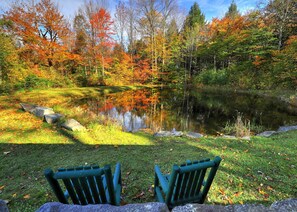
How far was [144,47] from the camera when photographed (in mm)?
23484

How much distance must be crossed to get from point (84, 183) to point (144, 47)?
2385 cm

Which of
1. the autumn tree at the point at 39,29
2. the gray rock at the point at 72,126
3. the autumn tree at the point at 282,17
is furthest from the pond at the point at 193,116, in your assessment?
the autumn tree at the point at 282,17

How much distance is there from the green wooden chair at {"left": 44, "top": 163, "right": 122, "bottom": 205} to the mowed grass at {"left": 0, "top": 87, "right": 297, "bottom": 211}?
2.50ft

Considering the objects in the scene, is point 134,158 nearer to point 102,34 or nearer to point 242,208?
point 242,208

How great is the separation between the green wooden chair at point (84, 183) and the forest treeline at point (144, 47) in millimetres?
11925

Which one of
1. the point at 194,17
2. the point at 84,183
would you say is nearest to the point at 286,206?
the point at 84,183

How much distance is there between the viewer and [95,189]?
1549mm

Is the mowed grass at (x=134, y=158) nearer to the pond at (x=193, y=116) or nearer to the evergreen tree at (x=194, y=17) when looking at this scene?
the pond at (x=193, y=116)

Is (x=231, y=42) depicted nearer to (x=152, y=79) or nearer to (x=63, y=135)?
(x=152, y=79)

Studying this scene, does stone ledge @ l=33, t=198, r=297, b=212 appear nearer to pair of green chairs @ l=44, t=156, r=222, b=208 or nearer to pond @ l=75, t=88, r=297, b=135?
pair of green chairs @ l=44, t=156, r=222, b=208

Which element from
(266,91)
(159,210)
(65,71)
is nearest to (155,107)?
(159,210)

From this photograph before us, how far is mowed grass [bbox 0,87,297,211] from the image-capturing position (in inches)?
92.6

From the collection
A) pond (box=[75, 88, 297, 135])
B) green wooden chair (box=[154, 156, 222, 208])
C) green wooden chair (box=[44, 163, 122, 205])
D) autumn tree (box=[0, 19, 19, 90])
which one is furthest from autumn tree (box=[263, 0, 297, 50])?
autumn tree (box=[0, 19, 19, 90])

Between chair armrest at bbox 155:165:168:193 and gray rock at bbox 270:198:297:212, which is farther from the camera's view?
chair armrest at bbox 155:165:168:193
